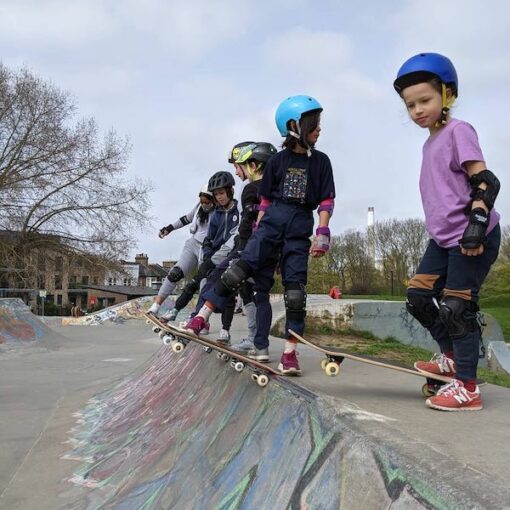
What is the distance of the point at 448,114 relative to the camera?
2.46 meters

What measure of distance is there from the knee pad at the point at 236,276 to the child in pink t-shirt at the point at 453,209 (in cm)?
107

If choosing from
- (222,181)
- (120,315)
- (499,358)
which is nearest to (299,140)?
(222,181)

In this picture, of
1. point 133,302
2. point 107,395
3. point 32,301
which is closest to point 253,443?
point 107,395

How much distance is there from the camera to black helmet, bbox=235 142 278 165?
13.1 feet

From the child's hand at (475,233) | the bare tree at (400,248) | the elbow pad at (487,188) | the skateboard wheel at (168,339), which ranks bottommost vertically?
the skateboard wheel at (168,339)

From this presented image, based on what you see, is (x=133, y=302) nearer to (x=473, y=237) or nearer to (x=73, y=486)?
(x=73, y=486)

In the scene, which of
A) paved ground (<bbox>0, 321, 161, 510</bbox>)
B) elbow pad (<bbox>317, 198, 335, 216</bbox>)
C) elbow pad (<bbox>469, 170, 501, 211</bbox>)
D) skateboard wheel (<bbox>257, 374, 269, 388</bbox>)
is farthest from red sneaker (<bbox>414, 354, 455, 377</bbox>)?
paved ground (<bbox>0, 321, 161, 510</bbox>)

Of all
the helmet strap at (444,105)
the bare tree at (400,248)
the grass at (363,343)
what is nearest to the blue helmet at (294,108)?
the helmet strap at (444,105)

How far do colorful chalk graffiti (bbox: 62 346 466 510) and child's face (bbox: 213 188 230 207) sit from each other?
1589 mm

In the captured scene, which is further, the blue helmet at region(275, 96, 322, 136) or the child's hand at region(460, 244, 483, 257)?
the blue helmet at region(275, 96, 322, 136)

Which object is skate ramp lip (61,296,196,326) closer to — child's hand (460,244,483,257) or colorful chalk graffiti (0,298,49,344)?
colorful chalk graffiti (0,298,49,344)

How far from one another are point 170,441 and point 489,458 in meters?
1.83

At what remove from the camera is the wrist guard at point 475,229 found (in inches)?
84.4

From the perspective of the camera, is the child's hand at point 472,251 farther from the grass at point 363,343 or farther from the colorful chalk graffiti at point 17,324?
the colorful chalk graffiti at point 17,324
